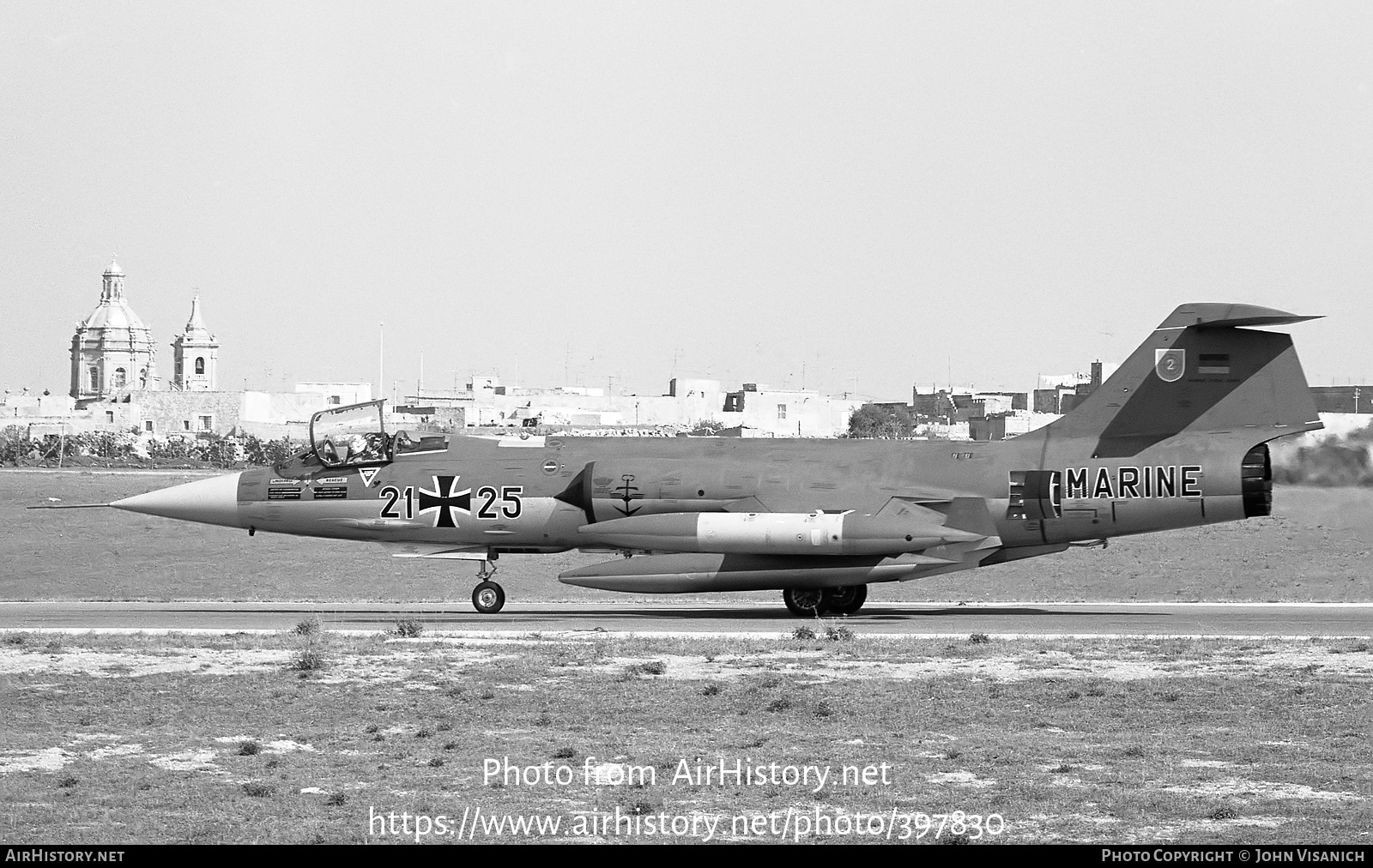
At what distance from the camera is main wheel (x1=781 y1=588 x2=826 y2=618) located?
26562mm

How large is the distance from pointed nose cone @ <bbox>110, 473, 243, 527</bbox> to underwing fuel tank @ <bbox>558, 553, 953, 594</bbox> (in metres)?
6.86

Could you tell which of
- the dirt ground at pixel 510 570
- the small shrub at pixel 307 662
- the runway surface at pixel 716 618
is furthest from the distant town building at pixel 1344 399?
the small shrub at pixel 307 662

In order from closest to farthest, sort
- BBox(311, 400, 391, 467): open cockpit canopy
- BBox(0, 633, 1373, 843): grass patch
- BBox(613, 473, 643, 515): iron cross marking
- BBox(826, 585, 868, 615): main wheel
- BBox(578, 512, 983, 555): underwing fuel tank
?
BBox(0, 633, 1373, 843): grass patch, BBox(578, 512, 983, 555): underwing fuel tank, BBox(613, 473, 643, 515): iron cross marking, BBox(826, 585, 868, 615): main wheel, BBox(311, 400, 391, 467): open cockpit canopy

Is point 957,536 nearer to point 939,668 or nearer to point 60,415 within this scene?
point 939,668

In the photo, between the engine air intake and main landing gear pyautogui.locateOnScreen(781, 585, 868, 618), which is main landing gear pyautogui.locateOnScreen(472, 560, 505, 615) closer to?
main landing gear pyautogui.locateOnScreen(781, 585, 868, 618)

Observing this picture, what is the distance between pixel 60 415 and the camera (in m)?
183

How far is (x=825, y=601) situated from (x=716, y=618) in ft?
6.08

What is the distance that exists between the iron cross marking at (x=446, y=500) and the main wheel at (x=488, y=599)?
4.14 feet

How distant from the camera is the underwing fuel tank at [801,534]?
82.7 feet

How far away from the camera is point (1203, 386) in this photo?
2611cm

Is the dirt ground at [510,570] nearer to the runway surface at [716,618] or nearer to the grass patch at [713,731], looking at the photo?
the runway surface at [716,618]

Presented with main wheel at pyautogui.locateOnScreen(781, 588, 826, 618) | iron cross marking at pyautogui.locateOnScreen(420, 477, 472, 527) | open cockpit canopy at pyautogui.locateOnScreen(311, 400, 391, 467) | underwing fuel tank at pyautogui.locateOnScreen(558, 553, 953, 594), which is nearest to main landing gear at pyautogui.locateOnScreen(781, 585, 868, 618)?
main wheel at pyautogui.locateOnScreen(781, 588, 826, 618)

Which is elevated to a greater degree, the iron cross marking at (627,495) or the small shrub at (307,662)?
the iron cross marking at (627,495)

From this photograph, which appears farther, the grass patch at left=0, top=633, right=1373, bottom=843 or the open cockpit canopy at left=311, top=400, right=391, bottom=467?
the open cockpit canopy at left=311, top=400, right=391, bottom=467
